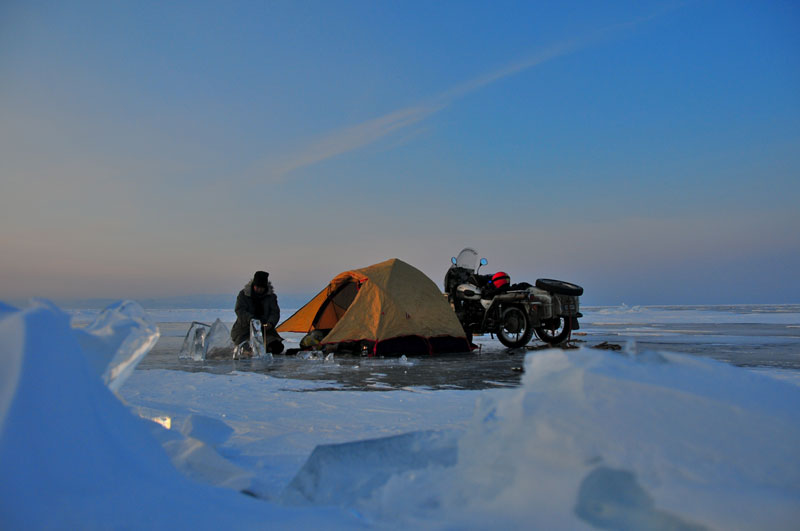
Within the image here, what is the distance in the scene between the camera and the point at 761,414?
158 centimetres

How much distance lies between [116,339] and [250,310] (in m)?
7.92

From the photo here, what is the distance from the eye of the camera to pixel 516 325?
413 inches

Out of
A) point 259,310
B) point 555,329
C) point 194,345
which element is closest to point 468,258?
point 555,329

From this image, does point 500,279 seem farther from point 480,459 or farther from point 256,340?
point 480,459

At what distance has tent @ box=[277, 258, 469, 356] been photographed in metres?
9.34

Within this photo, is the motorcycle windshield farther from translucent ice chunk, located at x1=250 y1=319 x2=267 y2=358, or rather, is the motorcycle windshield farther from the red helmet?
translucent ice chunk, located at x1=250 y1=319 x2=267 y2=358

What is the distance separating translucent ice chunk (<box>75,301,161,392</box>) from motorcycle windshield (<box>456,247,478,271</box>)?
9973 millimetres

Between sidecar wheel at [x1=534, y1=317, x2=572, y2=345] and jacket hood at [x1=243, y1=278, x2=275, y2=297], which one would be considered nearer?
jacket hood at [x1=243, y1=278, x2=275, y2=297]

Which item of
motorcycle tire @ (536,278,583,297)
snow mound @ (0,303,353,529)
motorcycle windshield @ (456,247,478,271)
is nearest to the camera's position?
snow mound @ (0,303,353,529)

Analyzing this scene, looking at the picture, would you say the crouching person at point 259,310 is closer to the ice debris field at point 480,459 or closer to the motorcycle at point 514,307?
the motorcycle at point 514,307

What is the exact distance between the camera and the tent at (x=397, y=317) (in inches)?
368

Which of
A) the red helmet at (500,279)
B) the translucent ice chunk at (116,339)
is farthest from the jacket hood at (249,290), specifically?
the translucent ice chunk at (116,339)

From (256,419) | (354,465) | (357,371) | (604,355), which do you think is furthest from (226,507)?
(357,371)

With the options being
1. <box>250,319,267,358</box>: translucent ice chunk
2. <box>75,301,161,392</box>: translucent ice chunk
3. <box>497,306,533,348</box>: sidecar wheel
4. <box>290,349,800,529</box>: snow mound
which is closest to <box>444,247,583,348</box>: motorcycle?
<box>497,306,533,348</box>: sidecar wheel
